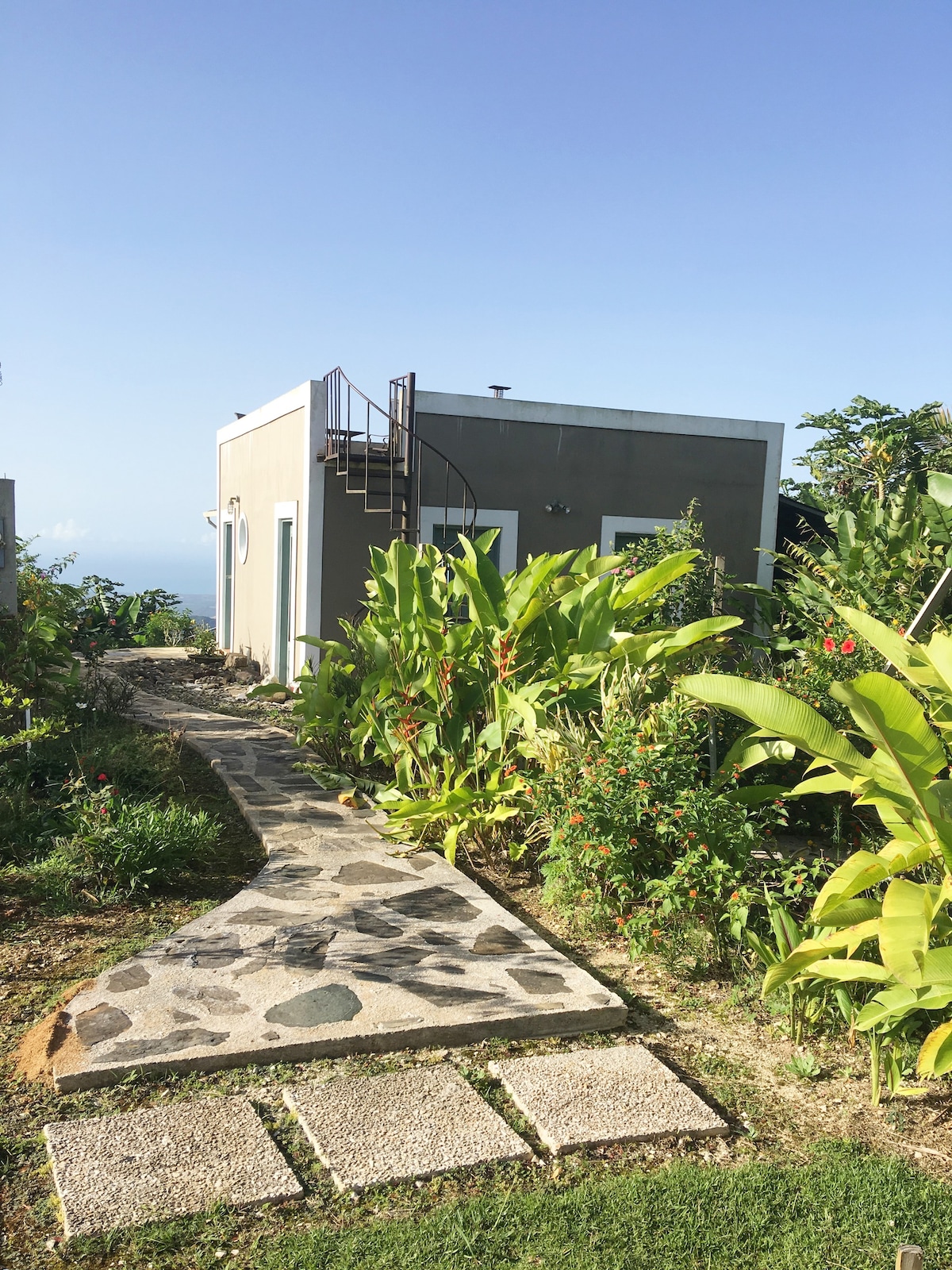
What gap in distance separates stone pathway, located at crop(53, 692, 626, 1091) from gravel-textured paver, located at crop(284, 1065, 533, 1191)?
257mm

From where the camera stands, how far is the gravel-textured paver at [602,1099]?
2750 millimetres

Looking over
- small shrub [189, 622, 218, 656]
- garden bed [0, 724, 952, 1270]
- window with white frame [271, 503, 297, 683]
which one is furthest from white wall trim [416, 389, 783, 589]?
garden bed [0, 724, 952, 1270]

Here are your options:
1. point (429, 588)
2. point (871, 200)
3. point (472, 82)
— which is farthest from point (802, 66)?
point (429, 588)

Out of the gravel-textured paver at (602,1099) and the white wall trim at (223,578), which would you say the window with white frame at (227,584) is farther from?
the gravel-textured paver at (602,1099)

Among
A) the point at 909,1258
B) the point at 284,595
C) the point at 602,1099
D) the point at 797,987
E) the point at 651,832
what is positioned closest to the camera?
the point at 909,1258

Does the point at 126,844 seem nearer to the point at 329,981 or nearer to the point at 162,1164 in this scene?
the point at 329,981

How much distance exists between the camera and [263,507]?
1224 cm

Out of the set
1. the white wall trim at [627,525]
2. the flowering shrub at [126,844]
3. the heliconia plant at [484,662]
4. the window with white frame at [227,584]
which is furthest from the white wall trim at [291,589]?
the flowering shrub at [126,844]

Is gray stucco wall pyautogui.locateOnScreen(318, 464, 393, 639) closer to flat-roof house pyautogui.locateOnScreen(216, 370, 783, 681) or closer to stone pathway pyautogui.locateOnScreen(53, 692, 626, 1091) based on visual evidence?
flat-roof house pyautogui.locateOnScreen(216, 370, 783, 681)

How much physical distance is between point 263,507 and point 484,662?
7.43m

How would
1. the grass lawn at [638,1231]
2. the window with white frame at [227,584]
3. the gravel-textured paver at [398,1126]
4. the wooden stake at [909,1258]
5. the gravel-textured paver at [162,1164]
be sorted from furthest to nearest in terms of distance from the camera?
1. the window with white frame at [227,584]
2. the gravel-textured paver at [398,1126]
3. the gravel-textured paver at [162,1164]
4. the grass lawn at [638,1231]
5. the wooden stake at [909,1258]

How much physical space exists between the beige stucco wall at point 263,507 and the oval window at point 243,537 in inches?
4.2

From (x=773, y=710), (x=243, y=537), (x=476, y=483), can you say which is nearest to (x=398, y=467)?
(x=476, y=483)

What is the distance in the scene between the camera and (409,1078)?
3006mm
